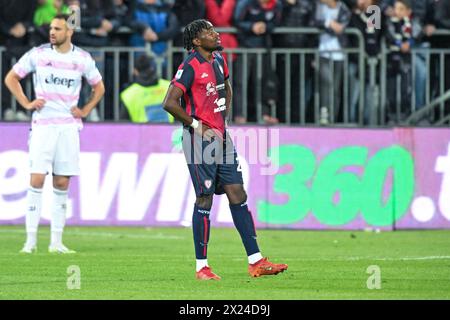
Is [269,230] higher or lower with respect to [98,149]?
lower

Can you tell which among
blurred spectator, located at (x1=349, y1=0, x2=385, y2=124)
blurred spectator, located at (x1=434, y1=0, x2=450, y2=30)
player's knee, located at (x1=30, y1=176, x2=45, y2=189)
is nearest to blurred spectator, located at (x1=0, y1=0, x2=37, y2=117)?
player's knee, located at (x1=30, y1=176, x2=45, y2=189)

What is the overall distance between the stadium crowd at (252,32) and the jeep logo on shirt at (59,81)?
4606 mm

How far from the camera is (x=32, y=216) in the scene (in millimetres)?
15727

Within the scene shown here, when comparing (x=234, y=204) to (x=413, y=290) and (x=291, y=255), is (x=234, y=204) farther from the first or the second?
(x=291, y=255)

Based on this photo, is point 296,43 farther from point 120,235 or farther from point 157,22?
point 120,235

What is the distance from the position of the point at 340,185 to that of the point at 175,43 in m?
3.63

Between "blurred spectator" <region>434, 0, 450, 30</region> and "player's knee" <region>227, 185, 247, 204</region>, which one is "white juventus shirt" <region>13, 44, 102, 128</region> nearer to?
"player's knee" <region>227, 185, 247, 204</region>

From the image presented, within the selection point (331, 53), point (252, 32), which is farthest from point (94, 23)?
point (331, 53)

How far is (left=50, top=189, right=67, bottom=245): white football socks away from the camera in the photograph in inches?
620

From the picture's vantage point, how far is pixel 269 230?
1964cm

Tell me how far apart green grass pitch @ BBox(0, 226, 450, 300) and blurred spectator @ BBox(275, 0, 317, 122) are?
8.10 ft

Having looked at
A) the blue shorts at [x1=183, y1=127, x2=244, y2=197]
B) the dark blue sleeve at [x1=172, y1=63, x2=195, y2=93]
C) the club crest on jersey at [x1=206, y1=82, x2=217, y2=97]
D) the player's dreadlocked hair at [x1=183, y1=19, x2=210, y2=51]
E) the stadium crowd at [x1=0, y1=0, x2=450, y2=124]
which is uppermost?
the stadium crowd at [x1=0, y1=0, x2=450, y2=124]

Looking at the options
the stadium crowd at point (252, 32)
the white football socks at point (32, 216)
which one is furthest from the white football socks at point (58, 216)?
the stadium crowd at point (252, 32)

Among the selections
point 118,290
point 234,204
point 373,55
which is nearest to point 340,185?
point 373,55
